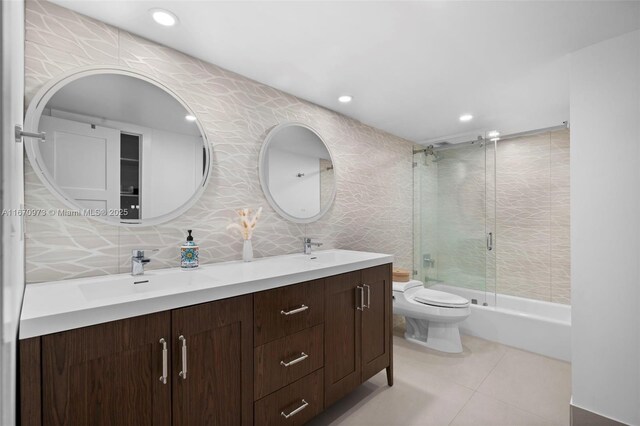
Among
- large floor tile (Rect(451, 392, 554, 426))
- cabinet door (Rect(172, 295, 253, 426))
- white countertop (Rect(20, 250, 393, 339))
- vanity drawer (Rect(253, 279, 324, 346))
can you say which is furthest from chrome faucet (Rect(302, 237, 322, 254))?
large floor tile (Rect(451, 392, 554, 426))

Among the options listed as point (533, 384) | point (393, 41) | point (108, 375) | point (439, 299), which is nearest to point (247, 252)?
point (108, 375)

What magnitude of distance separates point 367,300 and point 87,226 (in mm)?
1599

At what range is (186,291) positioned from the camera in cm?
115

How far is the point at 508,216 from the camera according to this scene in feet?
11.5

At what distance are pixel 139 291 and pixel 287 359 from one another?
78 cm

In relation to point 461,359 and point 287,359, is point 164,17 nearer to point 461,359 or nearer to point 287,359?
point 287,359

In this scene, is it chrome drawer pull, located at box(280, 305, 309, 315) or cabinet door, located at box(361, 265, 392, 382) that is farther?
cabinet door, located at box(361, 265, 392, 382)

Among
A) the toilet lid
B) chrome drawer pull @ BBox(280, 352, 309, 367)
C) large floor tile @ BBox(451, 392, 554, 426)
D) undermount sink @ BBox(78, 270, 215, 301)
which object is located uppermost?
undermount sink @ BBox(78, 270, 215, 301)

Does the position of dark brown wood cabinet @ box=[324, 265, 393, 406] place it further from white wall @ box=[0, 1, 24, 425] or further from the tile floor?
white wall @ box=[0, 1, 24, 425]

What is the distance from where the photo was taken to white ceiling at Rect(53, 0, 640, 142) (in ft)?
4.74

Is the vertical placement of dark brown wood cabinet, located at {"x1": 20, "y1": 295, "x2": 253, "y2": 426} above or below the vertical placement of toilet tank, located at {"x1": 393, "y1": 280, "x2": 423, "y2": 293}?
above

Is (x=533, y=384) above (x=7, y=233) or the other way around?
the other way around

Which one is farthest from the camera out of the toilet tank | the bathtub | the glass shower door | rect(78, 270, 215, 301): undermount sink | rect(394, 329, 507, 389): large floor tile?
the glass shower door

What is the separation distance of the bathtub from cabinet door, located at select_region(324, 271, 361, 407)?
1.79m
